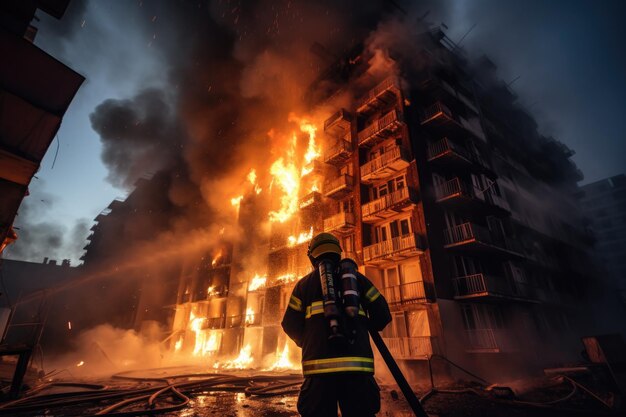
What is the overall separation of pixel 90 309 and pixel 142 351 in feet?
60.7

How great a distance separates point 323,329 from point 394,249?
1441 cm

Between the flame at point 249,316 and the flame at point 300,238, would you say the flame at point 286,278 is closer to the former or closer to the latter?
the flame at point 300,238

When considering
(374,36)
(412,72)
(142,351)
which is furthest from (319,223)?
(142,351)

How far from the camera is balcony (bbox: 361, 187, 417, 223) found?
17250mm

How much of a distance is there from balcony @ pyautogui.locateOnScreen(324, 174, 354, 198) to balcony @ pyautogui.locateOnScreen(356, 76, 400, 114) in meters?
5.42

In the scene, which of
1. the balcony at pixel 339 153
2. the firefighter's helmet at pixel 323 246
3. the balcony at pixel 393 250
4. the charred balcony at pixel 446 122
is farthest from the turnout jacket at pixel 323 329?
the balcony at pixel 339 153

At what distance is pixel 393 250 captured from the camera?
16828 mm

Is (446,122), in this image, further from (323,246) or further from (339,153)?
(323,246)

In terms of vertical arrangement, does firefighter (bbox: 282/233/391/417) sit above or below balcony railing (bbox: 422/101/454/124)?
below

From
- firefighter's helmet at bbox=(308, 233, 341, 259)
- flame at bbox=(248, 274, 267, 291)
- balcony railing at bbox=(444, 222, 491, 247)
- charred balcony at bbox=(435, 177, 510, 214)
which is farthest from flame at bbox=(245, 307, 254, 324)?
firefighter's helmet at bbox=(308, 233, 341, 259)

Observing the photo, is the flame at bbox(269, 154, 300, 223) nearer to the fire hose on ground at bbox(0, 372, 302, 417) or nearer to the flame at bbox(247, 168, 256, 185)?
the flame at bbox(247, 168, 256, 185)

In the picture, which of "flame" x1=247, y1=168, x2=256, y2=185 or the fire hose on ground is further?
"flame" x1=247, y1=168, x2=256, y2=185

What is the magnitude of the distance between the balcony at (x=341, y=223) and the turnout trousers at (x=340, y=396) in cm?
1676

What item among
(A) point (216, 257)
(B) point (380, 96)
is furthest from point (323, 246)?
(A) point (216, 257)
